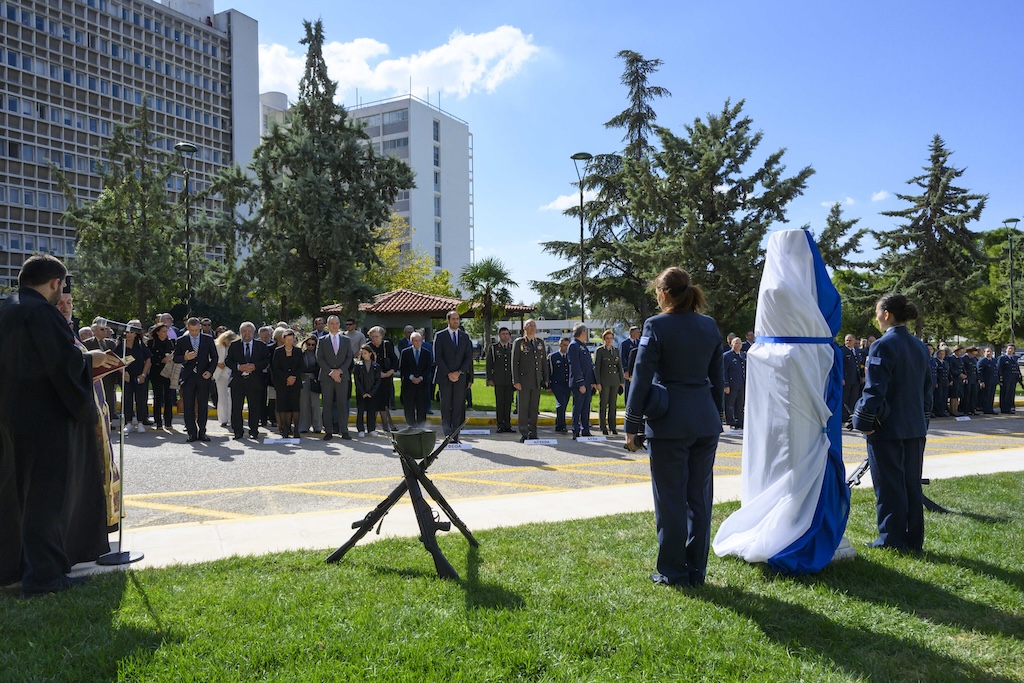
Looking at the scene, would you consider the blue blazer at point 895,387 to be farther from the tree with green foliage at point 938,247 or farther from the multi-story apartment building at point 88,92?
the multi-story apartment building at point 88,92

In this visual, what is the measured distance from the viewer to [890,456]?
5.84m

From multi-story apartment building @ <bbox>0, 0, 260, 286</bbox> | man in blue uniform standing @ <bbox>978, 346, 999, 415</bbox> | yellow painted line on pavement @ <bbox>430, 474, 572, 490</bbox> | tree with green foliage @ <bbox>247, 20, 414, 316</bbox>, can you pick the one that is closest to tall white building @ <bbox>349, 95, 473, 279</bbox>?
multi-story apartment building @ <bbox>0, 0, 260, 286</bbox>

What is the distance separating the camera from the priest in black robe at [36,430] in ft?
15.4

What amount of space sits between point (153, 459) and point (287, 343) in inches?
126

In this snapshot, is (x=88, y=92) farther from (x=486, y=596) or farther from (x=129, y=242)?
(x=486, y=596)

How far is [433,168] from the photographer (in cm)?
9962

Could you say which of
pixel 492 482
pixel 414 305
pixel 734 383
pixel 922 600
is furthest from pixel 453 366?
pixel 414 305

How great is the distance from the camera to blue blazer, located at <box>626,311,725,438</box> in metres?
4.73

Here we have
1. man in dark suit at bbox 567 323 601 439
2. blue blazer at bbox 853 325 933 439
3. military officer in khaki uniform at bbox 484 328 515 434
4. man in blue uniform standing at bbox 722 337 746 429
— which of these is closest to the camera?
blue blazer at bbox 853 325 933 439

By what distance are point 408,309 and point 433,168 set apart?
72488mm

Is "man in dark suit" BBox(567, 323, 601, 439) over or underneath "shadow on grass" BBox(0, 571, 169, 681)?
over

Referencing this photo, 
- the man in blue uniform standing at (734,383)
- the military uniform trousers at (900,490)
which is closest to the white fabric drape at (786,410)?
the military uniform trousers at (900,490)

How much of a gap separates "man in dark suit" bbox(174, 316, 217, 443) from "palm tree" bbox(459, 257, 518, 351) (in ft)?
41.5

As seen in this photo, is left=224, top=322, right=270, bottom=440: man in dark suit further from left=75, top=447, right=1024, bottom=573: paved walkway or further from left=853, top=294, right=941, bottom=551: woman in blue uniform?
left=853, top=294, right=941, bottom=551: woman in blue uniform
